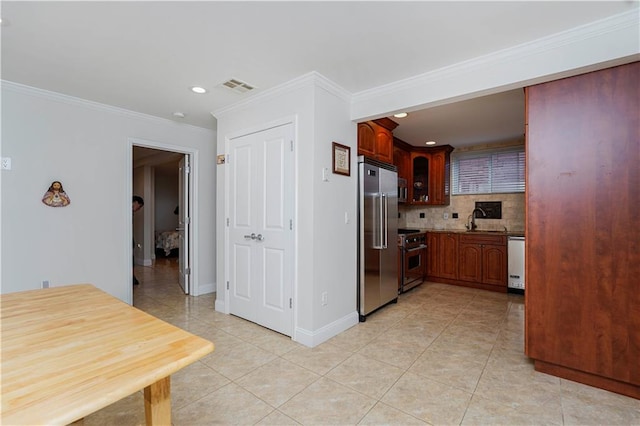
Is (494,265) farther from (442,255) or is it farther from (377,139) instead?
(377,139)

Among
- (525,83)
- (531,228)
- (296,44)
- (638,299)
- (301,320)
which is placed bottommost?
(301,320)

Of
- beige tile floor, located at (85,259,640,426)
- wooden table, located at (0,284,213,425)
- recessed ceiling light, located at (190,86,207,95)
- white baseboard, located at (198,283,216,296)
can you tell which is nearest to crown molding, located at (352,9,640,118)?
recessed ceiling light, located at (190,86,207,95)

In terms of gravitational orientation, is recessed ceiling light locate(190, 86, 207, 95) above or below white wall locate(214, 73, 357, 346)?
above

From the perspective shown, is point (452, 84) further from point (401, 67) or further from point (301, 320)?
point (301, 320)

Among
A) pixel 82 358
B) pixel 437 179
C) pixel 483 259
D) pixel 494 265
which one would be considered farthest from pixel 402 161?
pixel 82 358

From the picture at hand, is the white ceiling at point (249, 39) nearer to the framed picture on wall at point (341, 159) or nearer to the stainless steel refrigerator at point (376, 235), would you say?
the framed picture on wall at point (341, 159)

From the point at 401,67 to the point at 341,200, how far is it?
1.32 meters

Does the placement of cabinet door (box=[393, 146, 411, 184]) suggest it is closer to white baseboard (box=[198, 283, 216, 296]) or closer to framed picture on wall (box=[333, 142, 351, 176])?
framed picture on wall (box=[333, 142, 351, 176])

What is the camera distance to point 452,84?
2520 mm

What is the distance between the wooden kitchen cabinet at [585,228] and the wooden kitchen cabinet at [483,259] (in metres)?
2.45

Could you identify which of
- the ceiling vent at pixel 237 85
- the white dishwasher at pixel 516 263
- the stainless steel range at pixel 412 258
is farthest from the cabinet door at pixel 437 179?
the ceiling vent at pixel 237 85

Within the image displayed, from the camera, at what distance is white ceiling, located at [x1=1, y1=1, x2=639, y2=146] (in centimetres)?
180

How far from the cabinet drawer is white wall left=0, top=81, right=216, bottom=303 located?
15.2 feet

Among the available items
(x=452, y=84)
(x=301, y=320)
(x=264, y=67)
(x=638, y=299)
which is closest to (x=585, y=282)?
(x=638, y=299)
